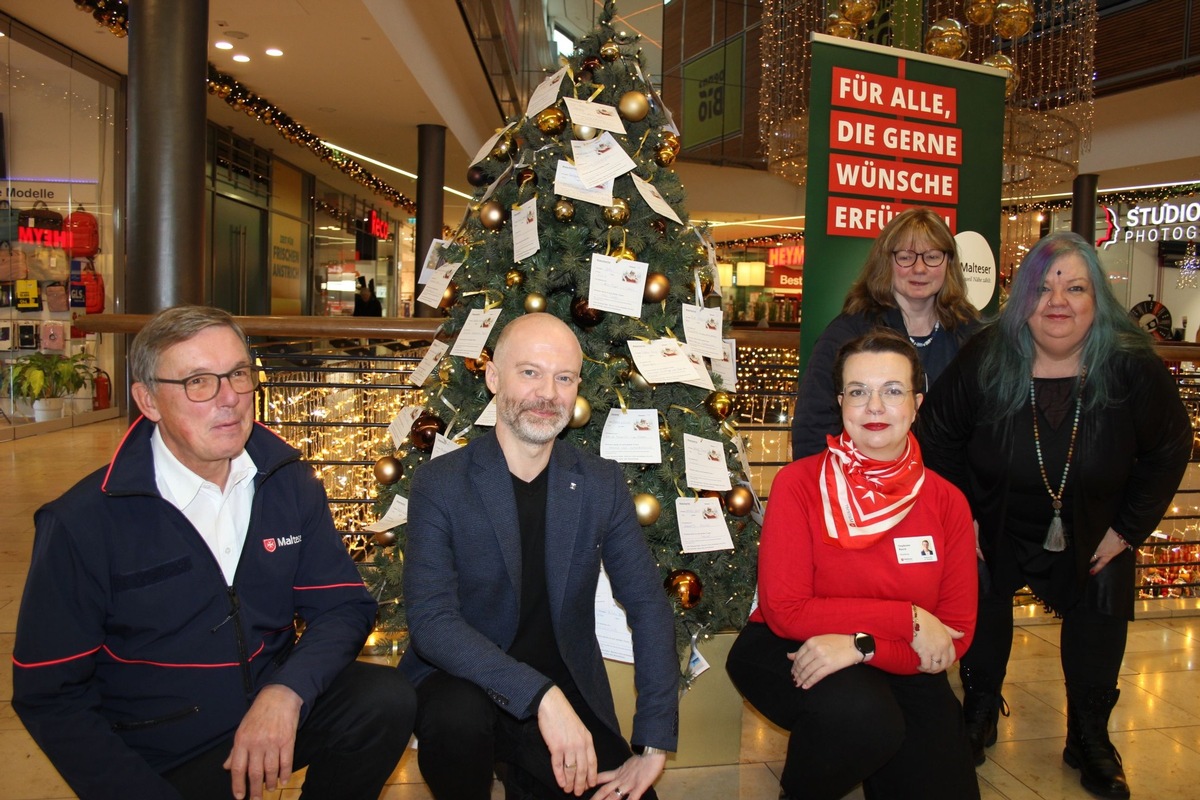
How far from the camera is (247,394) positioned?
1.75 m

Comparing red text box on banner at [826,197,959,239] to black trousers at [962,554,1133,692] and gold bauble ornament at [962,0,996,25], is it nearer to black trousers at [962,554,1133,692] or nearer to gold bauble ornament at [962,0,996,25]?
black trousers at [962,554,1133,692]

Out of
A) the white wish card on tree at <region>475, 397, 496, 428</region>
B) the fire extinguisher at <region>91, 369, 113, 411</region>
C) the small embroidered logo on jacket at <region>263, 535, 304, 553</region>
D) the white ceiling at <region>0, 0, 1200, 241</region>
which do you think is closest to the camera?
the small embroidered logo on jacket at <region>263, 535, 304, 553</region>

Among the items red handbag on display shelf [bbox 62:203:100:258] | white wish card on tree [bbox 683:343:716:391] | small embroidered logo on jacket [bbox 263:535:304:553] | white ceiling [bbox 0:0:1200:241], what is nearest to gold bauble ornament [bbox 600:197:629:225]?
white wish card on tree [bbox 683:343:716:391]

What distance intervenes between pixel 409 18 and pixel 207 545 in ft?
26.8

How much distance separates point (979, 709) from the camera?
263 centimetres

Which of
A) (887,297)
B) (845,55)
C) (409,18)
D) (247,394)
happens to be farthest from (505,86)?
(247,394)

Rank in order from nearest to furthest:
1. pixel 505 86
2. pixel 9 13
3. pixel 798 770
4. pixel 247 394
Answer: pixel 247 394 < pixel 798 770 < pixel 9 13 < pixel 505 86

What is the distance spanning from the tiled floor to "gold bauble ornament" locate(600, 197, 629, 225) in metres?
1.67

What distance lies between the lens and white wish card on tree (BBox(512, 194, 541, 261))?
247cm

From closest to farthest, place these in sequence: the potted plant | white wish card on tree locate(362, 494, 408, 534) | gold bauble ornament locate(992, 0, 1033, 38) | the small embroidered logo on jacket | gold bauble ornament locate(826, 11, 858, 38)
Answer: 1. the small embroidered logo on jacket
2. white wish card on tree locate(362, 494, 408, 534)
3. gold bauble ornament locate(826, 11, 858, 38)
4. gold bauble ornament locate(992, 0, 1033, 38)
5. the potted plant

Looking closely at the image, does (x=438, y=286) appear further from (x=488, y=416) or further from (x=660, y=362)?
(x=660, y=362)

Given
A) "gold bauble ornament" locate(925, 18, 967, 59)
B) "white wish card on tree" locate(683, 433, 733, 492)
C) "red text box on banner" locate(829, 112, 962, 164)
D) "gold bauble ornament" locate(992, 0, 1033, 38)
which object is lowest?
"white wish card on tree" locate(683, 433, 733, 492)

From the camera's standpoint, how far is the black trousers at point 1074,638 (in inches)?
97.6

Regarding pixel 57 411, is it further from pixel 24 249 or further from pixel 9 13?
pixel 9 13
